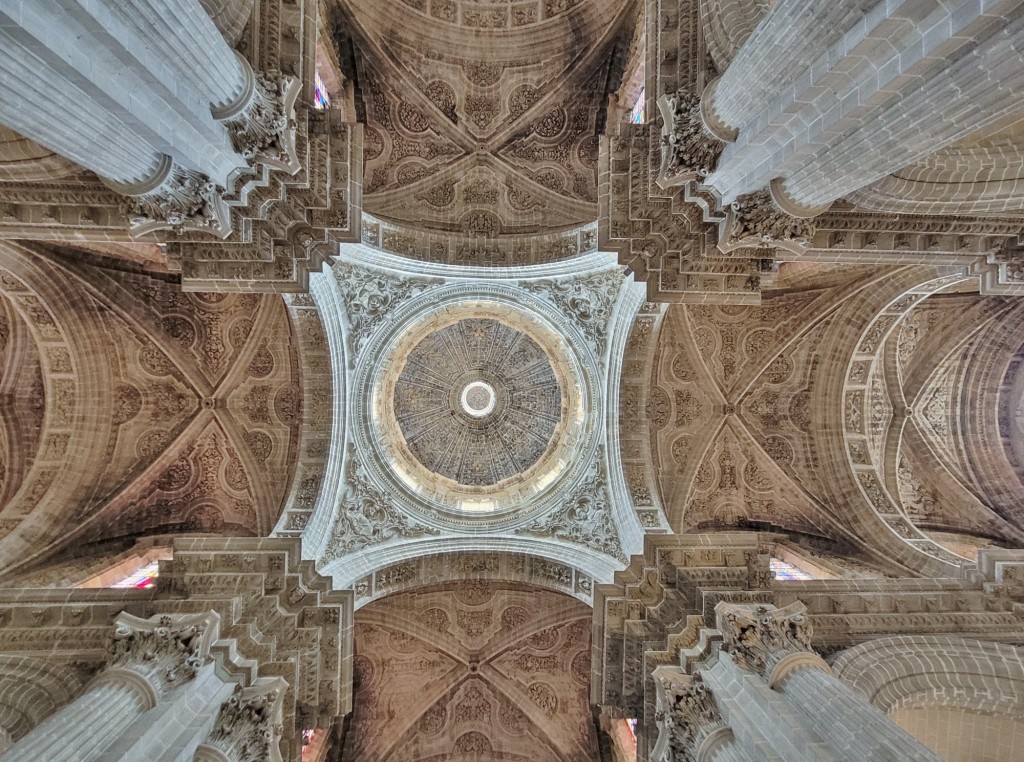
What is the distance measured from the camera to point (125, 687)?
6602 millimetres

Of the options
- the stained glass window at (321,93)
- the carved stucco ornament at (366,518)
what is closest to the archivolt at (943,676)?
the carved stucco ornament at (366,518)

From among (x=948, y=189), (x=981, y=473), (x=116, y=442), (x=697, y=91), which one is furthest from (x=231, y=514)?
(x=981, y=473)

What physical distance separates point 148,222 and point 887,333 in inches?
641

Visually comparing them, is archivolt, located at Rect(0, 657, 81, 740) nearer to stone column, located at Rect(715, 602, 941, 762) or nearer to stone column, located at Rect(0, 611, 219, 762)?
stone column, located at Rect(0, 611, 219, 762)

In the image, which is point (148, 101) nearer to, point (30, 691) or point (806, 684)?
point (30, 691)

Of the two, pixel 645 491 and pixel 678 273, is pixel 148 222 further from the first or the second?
pixel 645 491

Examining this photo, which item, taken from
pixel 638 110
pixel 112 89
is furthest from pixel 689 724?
pixel 638 110

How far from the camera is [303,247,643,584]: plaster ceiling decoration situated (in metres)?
13.0

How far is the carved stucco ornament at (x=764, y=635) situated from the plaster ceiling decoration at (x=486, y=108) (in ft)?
33.7

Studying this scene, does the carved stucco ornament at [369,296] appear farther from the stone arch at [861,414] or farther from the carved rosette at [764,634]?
the stone arch at [861,414]

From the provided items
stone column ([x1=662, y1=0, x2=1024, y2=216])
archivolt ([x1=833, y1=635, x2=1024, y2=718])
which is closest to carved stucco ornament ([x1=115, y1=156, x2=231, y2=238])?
stone column ([x1=662, y1=0, x2=1024, y2=216])

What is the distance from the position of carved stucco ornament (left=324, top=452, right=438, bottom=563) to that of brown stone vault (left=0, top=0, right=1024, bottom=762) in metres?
0.10

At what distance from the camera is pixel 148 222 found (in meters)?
7.20

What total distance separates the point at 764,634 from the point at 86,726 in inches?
338
